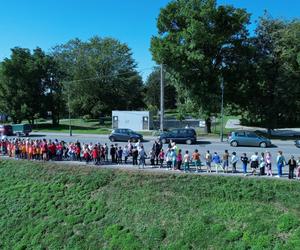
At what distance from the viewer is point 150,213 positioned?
60.9 ft

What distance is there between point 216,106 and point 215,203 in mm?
25932

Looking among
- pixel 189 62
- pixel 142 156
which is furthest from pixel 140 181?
pixel 189 62

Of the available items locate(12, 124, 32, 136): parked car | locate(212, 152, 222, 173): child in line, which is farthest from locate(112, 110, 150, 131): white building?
locate(212, 152, 222, 173): child in line

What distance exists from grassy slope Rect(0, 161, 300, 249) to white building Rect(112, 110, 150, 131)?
30.3 m

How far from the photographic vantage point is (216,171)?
21.8 metres

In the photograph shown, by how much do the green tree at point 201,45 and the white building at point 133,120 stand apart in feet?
→ 32.6

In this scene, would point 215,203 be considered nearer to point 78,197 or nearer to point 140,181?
point 140,181

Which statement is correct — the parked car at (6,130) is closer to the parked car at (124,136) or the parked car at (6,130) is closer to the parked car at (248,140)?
the parked car at (124,136)

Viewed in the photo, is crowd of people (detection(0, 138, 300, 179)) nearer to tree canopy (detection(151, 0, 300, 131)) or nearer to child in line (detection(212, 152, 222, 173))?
child in line (detection(212, 152, 222, 173))

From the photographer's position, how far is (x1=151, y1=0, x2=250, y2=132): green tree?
41531mm

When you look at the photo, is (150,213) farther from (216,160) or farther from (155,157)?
(155,157)

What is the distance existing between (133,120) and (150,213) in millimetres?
36197

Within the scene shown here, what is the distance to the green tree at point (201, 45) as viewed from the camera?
41.5 metres

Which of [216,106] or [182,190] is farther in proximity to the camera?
[216,106]
